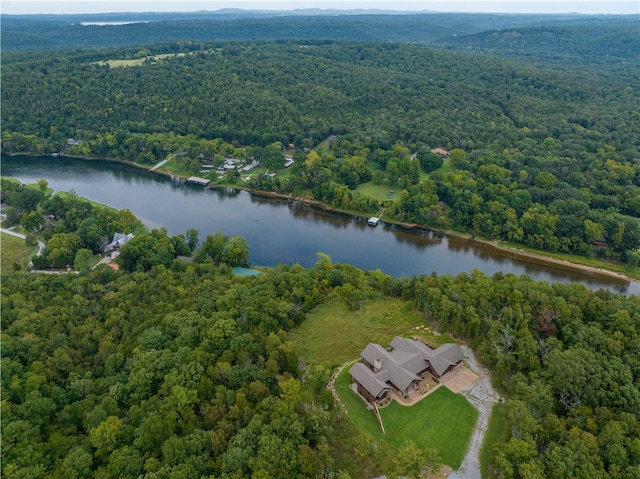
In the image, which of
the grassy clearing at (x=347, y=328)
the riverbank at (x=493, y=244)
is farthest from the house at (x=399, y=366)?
the riverbank at (x=493, y=244)

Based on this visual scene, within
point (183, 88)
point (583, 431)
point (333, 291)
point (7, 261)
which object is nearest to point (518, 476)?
point (583, 431)

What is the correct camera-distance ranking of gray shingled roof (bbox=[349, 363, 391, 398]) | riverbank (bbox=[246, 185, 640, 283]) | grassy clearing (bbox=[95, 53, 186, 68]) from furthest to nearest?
1. grassy clearing (bbox=[95, 53, 186, 68])
2. riverbank (bbox=[246, 185, 640, 283])
3. gray shingled roof (bbox=[349, 363, 391, 398])

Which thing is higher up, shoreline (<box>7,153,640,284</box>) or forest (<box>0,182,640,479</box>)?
forest (<box>0,182,640,479</box>)

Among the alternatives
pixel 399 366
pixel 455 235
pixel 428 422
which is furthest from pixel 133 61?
pixel 428 422

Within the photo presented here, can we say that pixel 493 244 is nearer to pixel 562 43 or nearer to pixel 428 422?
pixel 428 422

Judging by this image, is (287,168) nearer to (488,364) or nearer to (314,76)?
(314,76)

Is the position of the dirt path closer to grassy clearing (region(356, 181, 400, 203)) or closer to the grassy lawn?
the grassy lawn

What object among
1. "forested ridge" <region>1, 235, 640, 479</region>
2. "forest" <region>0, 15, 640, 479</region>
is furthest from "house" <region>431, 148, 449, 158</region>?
"forested ridge" <region>1, 235, 640, 479</region>
